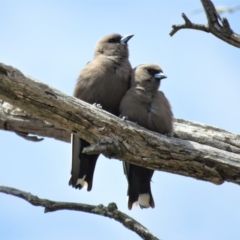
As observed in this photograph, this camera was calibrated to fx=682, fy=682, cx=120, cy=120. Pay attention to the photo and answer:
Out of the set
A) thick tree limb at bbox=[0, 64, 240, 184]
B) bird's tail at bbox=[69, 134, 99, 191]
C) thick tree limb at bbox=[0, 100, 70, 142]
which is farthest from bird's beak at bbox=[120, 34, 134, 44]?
thick tree limb at bbox=[0, 64, 240, 184]

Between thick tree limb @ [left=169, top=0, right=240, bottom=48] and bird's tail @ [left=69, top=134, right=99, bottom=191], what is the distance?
164 cm

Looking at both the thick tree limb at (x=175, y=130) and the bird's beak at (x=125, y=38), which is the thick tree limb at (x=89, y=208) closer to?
the thick tree limb at (x=175, y=130)

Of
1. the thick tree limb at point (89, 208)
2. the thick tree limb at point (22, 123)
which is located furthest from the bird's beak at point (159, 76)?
the thick tree limb at point (89, 208)

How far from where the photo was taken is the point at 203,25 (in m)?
6.34

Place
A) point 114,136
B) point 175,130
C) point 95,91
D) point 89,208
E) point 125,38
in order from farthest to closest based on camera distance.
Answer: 1. point 125,38
2. point 175,130
3. point 95,91
4. point 114,136
5. point 89,208

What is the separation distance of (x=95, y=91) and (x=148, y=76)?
22.7 inches

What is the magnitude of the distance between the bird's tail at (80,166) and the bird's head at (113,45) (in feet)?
3.76

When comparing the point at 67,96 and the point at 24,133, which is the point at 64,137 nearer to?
the point at 24,133

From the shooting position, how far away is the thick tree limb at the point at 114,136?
19.1ft

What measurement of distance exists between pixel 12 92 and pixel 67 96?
0.49m

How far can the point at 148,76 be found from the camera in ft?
23.2

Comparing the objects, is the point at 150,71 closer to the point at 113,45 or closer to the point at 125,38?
the point at 113,45

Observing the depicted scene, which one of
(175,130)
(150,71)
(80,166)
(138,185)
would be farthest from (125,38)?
(138,185)

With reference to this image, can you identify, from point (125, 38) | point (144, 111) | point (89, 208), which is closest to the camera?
point (89, 208)
